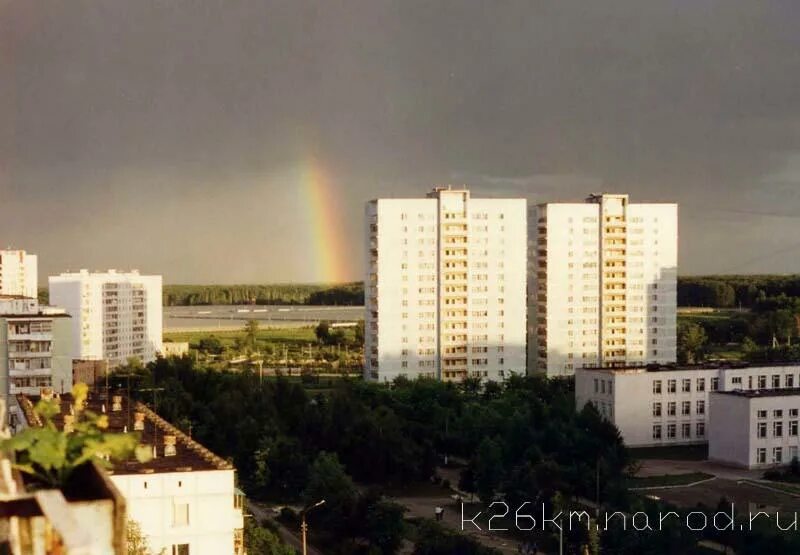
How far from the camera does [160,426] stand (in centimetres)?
1019

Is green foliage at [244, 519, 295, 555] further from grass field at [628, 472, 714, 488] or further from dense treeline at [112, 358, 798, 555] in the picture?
grass field at [628, 472, 714, 488]

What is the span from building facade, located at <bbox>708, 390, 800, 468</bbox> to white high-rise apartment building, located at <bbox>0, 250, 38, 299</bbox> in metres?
31.6

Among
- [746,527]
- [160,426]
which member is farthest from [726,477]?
[160,426]

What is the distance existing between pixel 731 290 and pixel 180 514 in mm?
48868

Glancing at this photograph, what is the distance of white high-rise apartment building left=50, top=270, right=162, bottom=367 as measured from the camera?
34.8 metres

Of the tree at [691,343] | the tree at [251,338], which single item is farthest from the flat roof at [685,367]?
the tree at [251,338]

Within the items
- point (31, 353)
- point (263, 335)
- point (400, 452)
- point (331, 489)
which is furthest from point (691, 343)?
point (331, 489)

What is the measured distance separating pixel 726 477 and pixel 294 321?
142 feet

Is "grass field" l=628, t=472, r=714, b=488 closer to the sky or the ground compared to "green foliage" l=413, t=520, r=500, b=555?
closer to the ground

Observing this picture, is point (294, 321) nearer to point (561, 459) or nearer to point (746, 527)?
point (561, 459)

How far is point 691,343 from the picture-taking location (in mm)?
31969

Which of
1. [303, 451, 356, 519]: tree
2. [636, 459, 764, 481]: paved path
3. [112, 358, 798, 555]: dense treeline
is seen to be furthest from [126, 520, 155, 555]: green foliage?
[636, 459, 764, 481]: paved path

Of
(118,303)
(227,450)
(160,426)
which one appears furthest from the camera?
(118,303)

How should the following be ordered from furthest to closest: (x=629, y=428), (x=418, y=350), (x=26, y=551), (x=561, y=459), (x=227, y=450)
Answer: (x=418, y=350), (x=629, y=428), (x=227, y=450), (x=561, y=459), (x=26, y=551)
